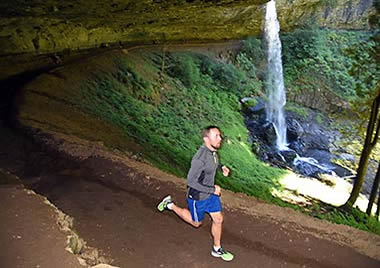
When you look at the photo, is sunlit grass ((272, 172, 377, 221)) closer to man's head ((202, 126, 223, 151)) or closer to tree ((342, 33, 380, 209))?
tree ((342, 33, 380, 209))

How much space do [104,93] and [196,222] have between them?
33.9 ft

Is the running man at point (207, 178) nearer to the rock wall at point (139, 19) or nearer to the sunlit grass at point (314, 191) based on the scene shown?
the rock wall at point (139, 19)

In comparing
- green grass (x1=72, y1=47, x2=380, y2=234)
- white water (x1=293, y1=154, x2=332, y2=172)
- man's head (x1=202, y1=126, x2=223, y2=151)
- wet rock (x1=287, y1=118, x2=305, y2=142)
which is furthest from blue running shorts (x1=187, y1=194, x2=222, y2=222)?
wet rock (x1=287, y1=118, x2=305, y2=142)

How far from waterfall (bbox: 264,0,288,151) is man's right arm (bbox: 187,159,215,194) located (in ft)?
51.9

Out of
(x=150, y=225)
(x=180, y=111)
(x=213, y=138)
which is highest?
(x=213, y=138)

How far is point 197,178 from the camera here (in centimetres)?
472

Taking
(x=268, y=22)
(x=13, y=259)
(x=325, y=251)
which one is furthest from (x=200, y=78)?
(x=13, y=259)

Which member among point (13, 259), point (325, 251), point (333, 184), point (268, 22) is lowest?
point (333, 184)

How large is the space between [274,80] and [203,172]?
21802 mm

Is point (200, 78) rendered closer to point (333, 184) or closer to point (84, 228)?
point (333, 184)

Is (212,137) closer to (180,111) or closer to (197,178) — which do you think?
(197,178)

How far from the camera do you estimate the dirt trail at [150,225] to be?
199 inches

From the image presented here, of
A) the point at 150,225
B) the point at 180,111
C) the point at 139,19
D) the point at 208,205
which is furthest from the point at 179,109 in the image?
the point at 208,205

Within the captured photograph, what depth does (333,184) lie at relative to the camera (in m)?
16.3
